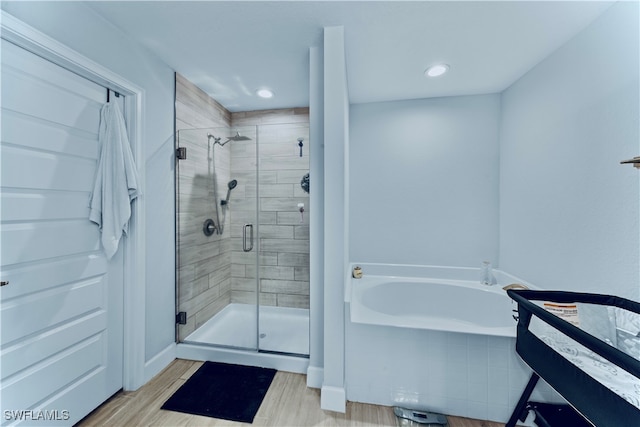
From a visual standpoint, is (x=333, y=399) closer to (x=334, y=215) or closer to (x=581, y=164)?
(x=334, y=215)

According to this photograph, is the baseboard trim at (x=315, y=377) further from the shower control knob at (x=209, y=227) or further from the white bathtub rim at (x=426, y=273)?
the shower control knob at (x=209, y=227)

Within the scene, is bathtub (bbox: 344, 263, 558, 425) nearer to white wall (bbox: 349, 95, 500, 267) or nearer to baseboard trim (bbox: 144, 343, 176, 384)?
white wall (bbox: 349, 95, 500, 267)

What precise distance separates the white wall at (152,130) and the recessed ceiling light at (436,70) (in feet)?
7.00

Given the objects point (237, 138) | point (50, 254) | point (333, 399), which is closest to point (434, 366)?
point (333, 399)

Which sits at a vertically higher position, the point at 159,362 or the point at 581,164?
the point at 581,164

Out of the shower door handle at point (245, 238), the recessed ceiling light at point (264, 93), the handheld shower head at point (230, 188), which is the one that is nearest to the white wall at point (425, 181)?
the recessed ceiling light at point (264, 93)

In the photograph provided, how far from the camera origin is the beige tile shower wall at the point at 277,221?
7.89 feet

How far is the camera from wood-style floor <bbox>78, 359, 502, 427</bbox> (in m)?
1.36

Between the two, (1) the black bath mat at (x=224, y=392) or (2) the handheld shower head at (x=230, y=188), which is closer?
(1) the black bath mat at (x=224, y=392)

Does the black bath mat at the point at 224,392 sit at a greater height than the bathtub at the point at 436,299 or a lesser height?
lesser

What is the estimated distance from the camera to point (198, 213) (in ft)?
7.42

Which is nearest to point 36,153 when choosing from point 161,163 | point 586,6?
point 161,163

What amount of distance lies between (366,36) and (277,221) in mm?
1765

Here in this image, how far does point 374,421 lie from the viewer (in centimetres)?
137
